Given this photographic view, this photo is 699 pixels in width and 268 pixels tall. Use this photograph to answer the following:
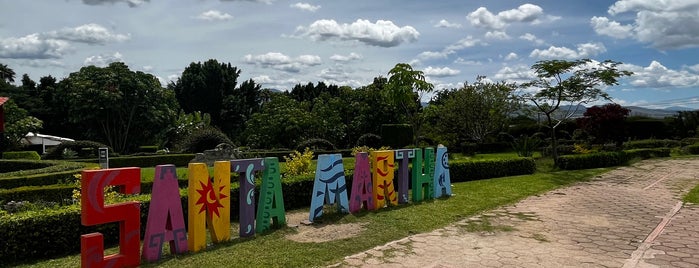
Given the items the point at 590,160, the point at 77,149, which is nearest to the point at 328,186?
the point at 590,160

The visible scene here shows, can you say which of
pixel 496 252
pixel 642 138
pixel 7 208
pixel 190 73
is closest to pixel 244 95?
pixel 190 73

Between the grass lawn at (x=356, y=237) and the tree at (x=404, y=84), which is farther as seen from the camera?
the tree at (x=404, y=84)

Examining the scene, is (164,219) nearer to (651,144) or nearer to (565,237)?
(565,237)

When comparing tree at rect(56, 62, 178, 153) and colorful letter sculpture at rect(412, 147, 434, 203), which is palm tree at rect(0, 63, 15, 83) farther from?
colorful letter sculpture at rect(412, 147, 434, 203)

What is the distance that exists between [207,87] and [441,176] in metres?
39.1

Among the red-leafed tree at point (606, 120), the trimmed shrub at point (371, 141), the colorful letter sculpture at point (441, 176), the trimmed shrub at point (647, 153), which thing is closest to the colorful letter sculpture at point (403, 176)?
the colorful letter sculpture at point (441, 176)

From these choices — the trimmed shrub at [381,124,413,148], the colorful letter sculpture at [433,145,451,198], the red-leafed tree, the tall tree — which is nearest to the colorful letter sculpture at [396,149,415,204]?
the colorful letter sculpture at [433,145,451,198]

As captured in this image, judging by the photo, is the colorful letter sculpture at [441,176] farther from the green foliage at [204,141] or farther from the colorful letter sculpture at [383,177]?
the green foliage at [204,141]

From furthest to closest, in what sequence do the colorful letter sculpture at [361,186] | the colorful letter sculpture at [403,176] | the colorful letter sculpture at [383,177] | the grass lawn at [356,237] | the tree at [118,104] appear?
1. the tree at [118,104]
2. the colorful letter sculpture at [403,176]
3. the colorful letter sculpture at [383,177]
4. the colorful letter sculpture at [361,186]
5. the grass lawn at [356,237]

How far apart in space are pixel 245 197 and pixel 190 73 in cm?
4199

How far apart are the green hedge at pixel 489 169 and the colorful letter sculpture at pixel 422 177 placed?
3638 mm

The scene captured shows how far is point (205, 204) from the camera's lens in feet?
22.0

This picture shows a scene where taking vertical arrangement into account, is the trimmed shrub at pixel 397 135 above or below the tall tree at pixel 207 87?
below

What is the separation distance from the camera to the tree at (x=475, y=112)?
28.5 m
